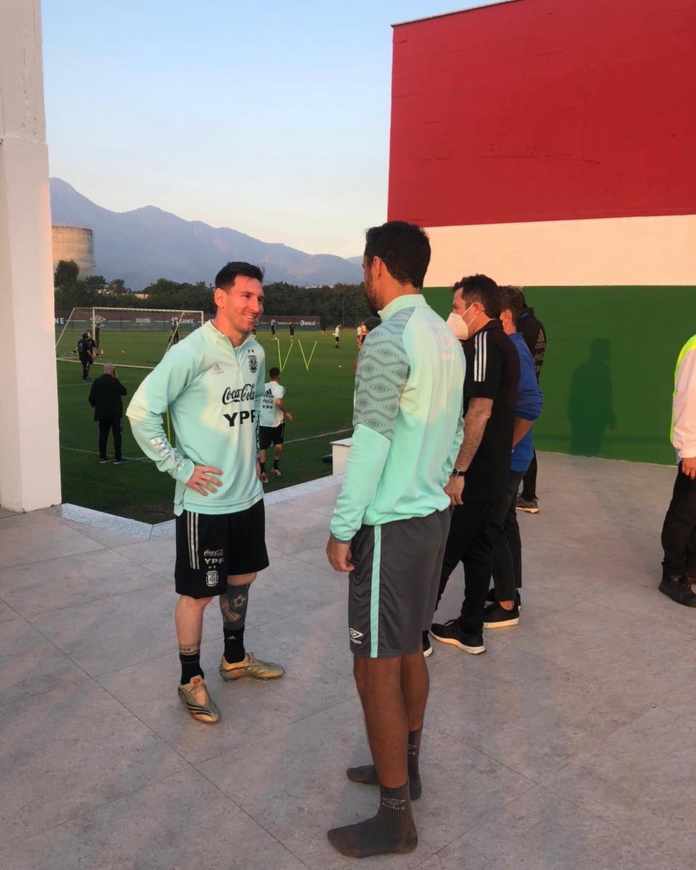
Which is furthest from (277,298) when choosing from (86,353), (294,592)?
(294,592)

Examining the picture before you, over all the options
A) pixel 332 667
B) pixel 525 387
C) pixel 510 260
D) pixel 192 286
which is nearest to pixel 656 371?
pixel 510 260

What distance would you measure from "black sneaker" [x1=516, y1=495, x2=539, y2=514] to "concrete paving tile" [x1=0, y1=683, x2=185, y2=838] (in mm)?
4113

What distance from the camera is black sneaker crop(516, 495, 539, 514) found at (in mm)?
6238

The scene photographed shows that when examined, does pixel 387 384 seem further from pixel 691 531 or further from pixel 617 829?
pixel 691 531

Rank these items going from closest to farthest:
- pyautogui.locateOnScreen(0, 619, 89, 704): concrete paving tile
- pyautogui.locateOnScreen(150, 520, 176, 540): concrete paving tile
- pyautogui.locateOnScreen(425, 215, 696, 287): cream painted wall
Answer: pyautogui.locateOnScreen(0, 619, 89, 704): concrete paving tile < pyautogui.locateOnScreen(150, 520, 176, 540): concrete paving tile < pyautogui.locateOnScreen(425, 215, 696, 287): cream painted wall

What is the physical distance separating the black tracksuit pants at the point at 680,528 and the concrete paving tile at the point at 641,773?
4.92ft

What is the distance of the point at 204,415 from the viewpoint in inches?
112

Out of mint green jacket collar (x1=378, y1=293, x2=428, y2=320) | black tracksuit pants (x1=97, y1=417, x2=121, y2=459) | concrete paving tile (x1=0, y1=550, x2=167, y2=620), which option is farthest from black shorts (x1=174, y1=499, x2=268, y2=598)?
black tracksuit pants (x1=97, y1=417, x2=121, y2=459)

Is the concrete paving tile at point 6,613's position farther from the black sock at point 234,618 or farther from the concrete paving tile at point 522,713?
the concrete paving tile at point 522,713

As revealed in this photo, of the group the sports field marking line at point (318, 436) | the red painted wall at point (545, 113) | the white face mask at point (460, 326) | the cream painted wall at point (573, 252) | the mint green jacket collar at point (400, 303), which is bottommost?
the sports field marking line at point (318, 436)

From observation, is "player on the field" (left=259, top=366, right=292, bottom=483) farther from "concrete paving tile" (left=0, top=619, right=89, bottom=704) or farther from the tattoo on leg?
the tattoo on leg

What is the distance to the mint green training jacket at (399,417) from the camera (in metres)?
1.99

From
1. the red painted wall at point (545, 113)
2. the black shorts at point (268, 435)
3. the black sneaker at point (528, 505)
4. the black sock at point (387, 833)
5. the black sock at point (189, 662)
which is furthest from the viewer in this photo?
the black shorts at point (268, 435)

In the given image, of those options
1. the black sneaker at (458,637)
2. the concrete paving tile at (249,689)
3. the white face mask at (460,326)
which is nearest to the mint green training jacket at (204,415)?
the concrete paving tile at (249,689)
